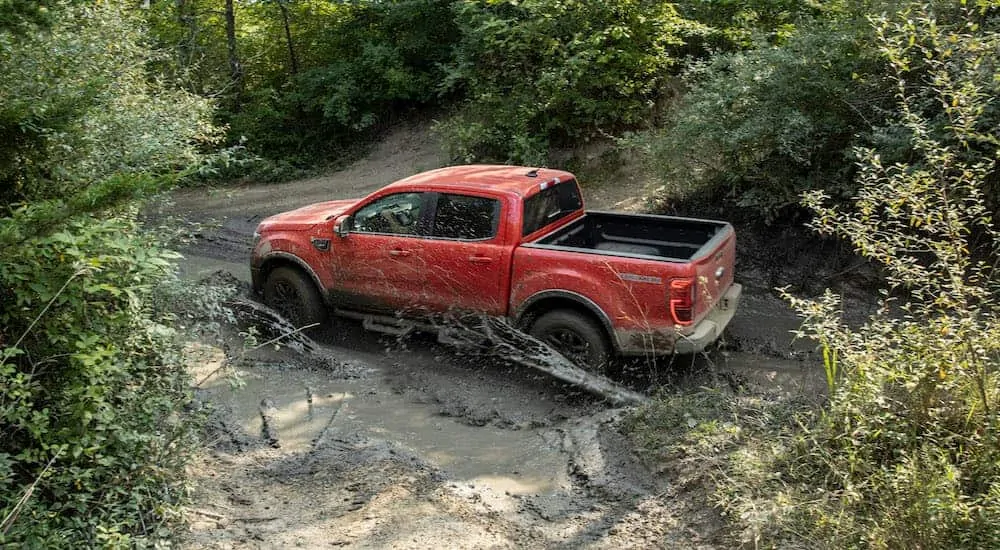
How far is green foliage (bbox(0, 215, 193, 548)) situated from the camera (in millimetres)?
4062

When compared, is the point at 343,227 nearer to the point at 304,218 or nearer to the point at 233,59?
the point at 304,218

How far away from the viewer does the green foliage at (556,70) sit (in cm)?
1320

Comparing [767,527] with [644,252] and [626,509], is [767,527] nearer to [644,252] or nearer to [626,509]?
[626,509]

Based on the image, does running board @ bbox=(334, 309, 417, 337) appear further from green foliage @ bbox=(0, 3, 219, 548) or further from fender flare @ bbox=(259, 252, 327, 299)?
green foliage @ bbox=(0, 3, 219, 548)

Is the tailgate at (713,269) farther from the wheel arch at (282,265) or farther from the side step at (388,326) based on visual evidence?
the wheel arch at (282,265)

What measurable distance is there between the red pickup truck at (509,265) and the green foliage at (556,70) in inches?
222

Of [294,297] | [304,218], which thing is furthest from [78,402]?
[304,218]

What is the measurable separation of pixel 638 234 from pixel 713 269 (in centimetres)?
135

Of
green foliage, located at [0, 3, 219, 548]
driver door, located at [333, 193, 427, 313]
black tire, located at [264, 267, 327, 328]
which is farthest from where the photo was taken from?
black tire, located at [264, 267, 327, 328]

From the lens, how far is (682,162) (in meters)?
10.8

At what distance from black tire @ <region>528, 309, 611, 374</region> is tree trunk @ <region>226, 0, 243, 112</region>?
1377cm

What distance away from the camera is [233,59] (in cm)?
1894

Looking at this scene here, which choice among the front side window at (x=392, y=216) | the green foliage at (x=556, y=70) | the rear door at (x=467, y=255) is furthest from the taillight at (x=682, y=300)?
the green foliage at (x=556, y=70)

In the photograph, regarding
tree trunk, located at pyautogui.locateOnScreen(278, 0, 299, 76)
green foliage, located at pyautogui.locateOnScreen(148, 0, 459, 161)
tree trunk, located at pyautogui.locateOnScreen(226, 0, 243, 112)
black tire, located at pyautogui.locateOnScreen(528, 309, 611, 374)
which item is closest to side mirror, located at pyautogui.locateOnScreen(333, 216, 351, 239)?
black tire, located at pyautogui.locateOnScreen(528, 309, 611, 374)
